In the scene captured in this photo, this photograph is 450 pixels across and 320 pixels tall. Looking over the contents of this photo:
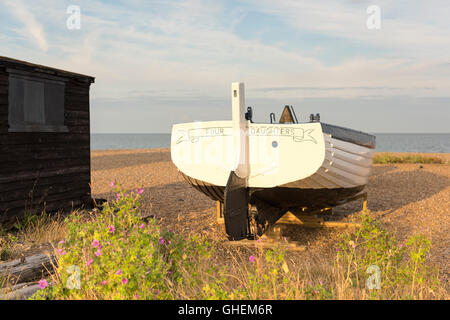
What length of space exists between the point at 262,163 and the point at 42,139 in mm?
4989

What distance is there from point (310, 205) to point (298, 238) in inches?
32.4

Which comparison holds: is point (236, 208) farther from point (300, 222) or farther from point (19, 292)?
point (19, 292)

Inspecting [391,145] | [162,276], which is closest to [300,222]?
[162,276]

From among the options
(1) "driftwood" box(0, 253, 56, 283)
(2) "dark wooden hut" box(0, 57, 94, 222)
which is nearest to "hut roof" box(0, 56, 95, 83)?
(2) "dark wooden hut" box(0, 57, 94, 222)

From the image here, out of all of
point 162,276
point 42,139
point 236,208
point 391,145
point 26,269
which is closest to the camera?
point 162,276

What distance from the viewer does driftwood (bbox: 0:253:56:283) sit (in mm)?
5093

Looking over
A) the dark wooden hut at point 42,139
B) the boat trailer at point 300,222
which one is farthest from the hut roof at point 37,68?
the boat trailer at point 300,222

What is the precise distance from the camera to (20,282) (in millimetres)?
5137

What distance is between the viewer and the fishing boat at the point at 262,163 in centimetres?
697

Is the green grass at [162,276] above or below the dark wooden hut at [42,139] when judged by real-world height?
below

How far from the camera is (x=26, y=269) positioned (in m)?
5.21

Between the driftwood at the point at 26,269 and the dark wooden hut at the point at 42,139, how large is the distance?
9.73 ft

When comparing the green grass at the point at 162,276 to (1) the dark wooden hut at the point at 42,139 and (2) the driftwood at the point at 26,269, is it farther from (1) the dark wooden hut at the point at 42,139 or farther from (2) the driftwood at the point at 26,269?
(1) the dark wooden hut at the point at 42,139

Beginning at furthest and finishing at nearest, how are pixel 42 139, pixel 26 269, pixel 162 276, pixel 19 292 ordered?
1. pixel 42 139
2. pixel 26 269
3. pixel 19 292
4. pixel 162 276
